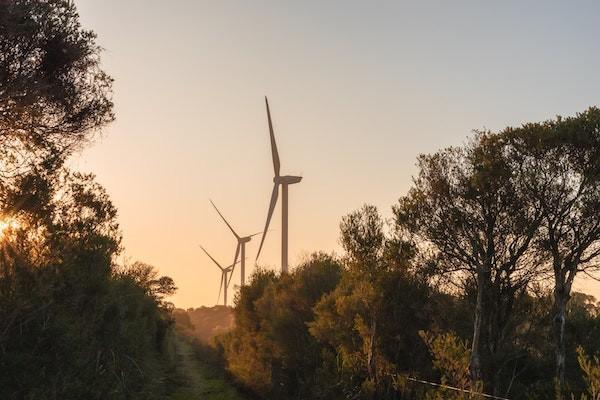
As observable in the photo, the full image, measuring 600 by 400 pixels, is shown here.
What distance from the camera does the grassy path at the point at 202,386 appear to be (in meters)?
67.4

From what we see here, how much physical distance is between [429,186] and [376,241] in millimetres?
7831

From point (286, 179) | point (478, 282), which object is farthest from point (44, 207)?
point (286, 179)

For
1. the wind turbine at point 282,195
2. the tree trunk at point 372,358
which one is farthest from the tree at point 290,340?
the tree trunk at point 372,358

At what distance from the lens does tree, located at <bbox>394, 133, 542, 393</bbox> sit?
32312mm

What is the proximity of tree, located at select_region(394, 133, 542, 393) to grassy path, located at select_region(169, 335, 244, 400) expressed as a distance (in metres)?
38.1

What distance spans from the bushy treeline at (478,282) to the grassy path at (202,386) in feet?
80.4

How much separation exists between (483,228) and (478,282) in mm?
2880

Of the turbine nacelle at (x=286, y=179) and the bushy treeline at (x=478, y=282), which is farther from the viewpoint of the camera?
the turbine nacelle at (x=286, y=179)

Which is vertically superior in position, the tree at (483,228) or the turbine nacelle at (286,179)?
the turbine nacelle at (286,179)

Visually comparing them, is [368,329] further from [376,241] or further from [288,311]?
[288,311]

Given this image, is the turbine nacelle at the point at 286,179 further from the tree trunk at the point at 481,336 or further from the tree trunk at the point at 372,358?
the tree trunk at the point at 481,336

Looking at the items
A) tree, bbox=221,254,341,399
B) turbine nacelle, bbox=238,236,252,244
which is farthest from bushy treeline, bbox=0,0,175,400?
turbine nacelle, bbox=238,236,252,244

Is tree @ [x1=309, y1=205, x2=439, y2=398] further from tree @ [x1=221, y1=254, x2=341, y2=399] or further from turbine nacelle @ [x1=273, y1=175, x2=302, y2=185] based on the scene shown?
turbine nacelle @ [x1=273, y1=175, x2=302, y2=185]

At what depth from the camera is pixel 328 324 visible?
44.4 meters
